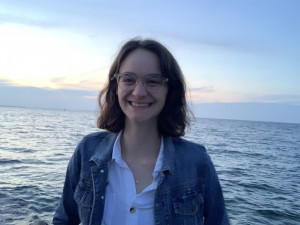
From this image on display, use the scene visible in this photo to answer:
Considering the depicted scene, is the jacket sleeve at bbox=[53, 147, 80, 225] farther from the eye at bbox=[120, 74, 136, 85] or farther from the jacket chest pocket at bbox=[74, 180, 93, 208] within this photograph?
the eye at bbox=[120, 74, 136, 85]

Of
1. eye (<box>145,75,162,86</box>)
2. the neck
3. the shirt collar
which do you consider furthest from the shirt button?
eye (<box>145,75,162,86</box>)

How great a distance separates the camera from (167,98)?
2518 mm

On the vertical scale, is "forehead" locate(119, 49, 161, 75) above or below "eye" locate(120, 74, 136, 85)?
above

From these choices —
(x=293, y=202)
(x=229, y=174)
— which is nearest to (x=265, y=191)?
(x=293, y=202)

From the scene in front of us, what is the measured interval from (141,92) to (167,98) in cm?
38

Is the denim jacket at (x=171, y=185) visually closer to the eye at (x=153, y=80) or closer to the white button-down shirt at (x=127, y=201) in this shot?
the white button-down shirt at (x=127, y=201)

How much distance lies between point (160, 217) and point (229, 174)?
13363 mm

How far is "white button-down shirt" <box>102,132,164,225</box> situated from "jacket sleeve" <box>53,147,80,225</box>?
0.36 m

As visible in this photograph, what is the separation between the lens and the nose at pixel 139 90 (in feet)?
7.27

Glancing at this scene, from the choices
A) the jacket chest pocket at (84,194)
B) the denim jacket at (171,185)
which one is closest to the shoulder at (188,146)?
the denim jacket at (171,185)

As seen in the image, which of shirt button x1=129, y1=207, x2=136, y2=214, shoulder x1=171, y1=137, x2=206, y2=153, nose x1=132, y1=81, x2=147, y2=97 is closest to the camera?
shirt button x1=129, y1=207, x2=136, y2=214

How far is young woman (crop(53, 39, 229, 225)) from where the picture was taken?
85.2 inches

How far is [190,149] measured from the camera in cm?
236

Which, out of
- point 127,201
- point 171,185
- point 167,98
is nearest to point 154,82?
point 167,98
